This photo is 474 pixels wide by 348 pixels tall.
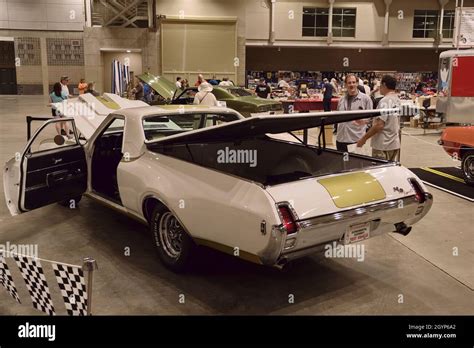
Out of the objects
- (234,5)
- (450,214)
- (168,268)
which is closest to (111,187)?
(168,268)

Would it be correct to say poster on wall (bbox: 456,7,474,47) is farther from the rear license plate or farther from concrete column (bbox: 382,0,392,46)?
concrete column (bbox: 382,0,392,46)

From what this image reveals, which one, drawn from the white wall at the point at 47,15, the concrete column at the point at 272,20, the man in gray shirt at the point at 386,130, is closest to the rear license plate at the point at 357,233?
the man in gray shirt at the point at 386,130

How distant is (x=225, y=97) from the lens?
17.9 meters

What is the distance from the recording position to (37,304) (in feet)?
12.3

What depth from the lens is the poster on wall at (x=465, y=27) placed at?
11.7 m

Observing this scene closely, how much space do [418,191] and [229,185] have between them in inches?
73.1

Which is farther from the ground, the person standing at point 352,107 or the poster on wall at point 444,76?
the poster on wall at point 444,76

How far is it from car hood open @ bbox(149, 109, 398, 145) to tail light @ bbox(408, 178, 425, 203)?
0.73 meters

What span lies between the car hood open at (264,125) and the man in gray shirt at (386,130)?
1.37 meters

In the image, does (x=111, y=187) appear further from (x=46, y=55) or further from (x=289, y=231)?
(x=46, y=55)

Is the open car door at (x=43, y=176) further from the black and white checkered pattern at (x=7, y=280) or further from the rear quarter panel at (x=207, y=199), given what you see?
the black and white checkered pattern at (x=7, y=280)

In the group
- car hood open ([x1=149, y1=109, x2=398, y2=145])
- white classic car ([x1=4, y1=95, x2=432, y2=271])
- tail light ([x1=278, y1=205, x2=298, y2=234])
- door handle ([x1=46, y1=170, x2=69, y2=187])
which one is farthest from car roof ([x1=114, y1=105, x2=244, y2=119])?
tail light ([x1=278, y1=205, x2=298, y2=234])

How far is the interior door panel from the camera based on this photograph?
17.5ft
